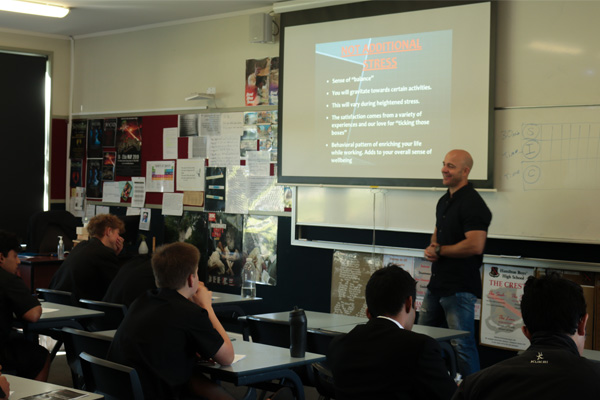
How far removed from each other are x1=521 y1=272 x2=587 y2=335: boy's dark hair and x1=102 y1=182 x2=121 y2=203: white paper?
24.3 ft

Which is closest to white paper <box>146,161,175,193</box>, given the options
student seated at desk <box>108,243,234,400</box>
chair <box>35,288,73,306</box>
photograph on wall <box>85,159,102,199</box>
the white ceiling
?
photograph on wall <box>85,159,102,199</box>

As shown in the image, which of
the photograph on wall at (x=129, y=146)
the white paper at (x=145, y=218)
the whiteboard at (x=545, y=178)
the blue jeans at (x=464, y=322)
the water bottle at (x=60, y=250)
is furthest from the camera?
the photograph on wall at (x=129, y=146)

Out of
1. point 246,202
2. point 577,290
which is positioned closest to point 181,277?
point 577,290

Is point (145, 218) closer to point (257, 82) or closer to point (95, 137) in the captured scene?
point (95, 137)

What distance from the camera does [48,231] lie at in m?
7.89

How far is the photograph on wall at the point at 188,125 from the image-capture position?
26.2 feet

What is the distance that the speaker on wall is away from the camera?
714 centimetres

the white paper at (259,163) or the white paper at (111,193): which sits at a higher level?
the white paper at (259,163)

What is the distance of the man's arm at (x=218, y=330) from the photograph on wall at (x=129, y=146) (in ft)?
18.0

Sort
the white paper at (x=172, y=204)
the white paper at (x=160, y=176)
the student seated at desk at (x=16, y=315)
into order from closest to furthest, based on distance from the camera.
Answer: the student seated at desk at (x=16, y=315), the white paper at (x=172, y=204), the white paper at (x=160, y=176)

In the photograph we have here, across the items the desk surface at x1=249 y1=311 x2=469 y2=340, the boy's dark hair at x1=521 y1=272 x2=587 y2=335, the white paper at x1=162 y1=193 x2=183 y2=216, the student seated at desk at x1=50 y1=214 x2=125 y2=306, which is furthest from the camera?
the white paper at x1=162 y1=193 x2=183 y2=216

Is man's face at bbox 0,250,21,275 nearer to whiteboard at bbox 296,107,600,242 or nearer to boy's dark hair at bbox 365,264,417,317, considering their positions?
boy's dark hair at bbox 365,264,417,317

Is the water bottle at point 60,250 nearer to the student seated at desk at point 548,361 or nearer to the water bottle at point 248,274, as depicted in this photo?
the water bottle at point 248,274

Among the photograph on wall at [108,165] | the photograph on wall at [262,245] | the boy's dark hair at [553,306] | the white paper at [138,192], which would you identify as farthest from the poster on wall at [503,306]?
the photograph on wall at [108,165]
